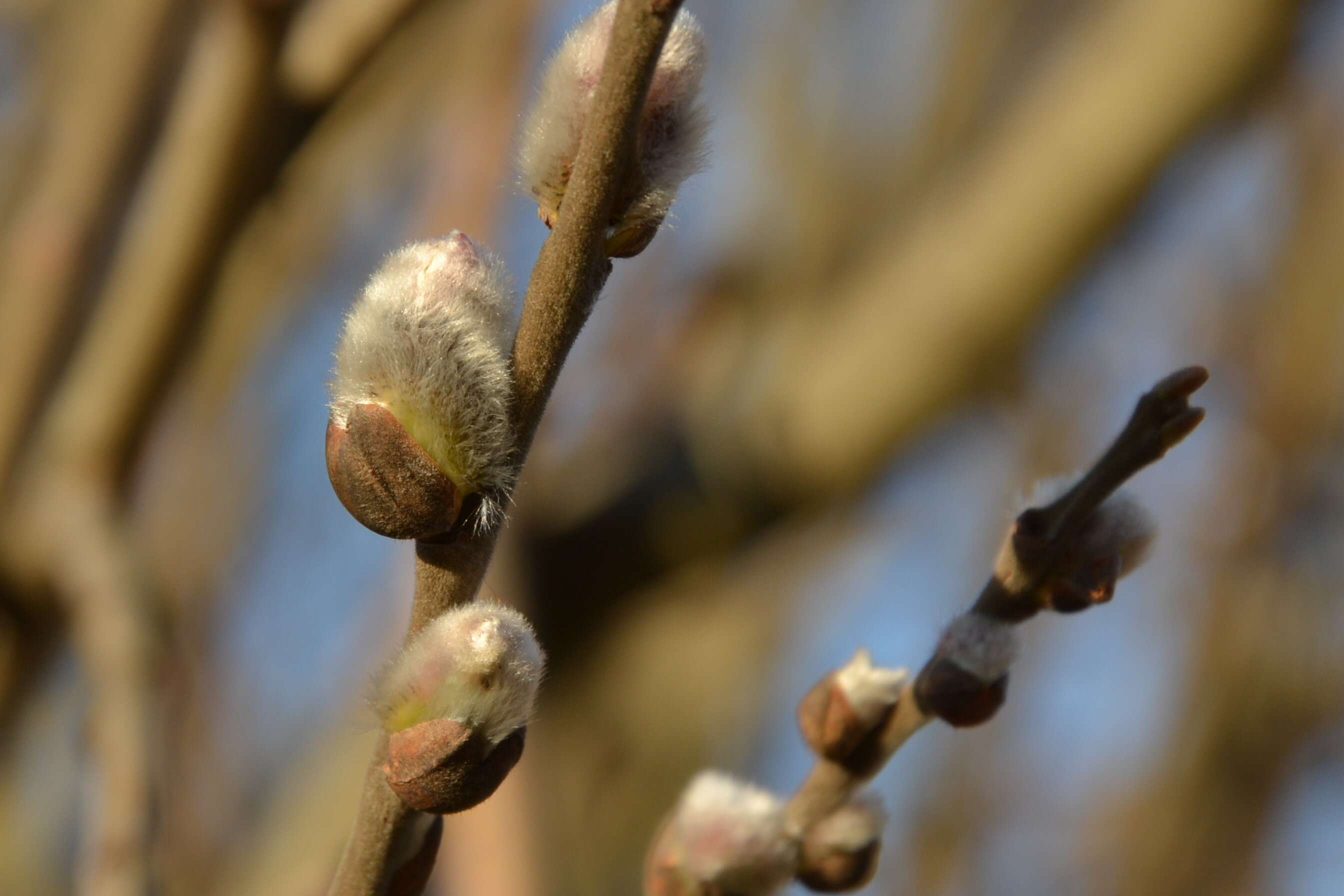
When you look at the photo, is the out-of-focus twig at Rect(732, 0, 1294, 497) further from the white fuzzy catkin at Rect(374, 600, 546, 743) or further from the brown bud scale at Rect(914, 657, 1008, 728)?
the white fuzzy catkin at Rect(374, 600, 546, 743)

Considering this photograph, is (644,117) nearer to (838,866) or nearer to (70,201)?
(838,866)

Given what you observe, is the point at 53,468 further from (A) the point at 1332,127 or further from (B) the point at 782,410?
(A) the point at 1332,127

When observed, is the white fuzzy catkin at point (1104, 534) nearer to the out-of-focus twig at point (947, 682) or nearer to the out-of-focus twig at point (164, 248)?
the out-of-focus twig at point (947, 682)

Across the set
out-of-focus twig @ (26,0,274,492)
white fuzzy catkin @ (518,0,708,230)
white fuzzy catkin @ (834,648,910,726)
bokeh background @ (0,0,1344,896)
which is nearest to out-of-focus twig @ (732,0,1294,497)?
bokeh background @ (0,0,1344,896)

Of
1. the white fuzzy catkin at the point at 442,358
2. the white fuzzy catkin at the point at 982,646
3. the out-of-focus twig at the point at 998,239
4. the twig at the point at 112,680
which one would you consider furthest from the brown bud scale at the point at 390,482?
the out-of-focus twig at the point at 998,239

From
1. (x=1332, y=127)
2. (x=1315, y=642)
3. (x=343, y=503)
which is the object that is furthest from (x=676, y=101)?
(x=1332, y=127)

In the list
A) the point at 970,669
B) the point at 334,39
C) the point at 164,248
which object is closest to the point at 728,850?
the point at 970,669
